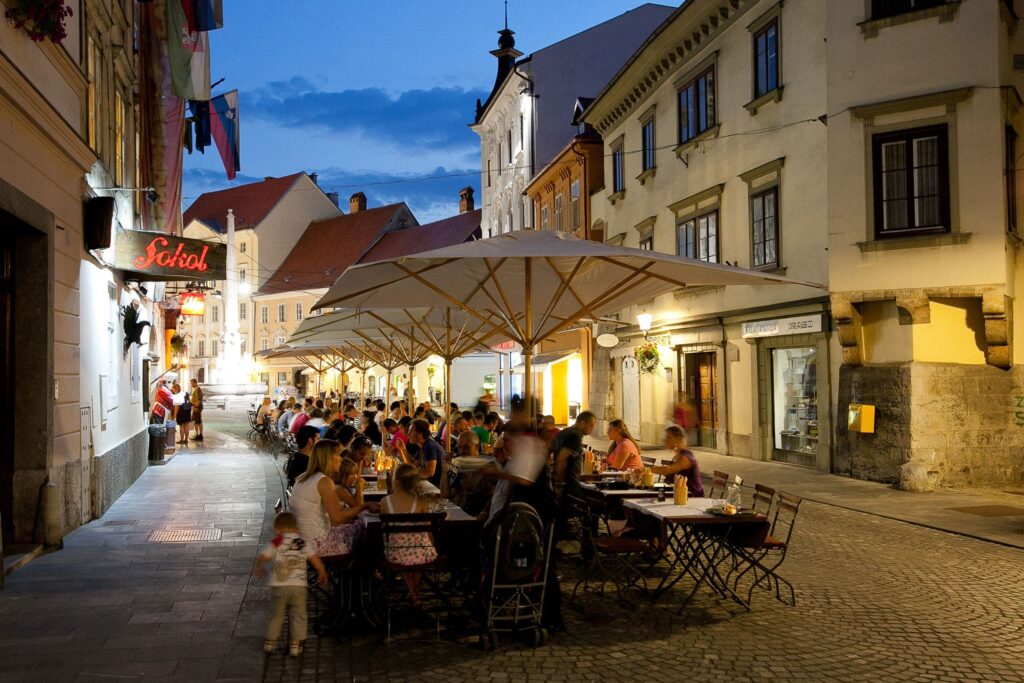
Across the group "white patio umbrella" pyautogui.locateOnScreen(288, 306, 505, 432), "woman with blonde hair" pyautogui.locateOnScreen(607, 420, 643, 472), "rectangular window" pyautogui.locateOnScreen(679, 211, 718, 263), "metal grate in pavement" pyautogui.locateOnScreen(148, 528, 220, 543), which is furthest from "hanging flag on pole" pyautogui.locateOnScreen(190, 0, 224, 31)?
"woman with blonde hair" pyautogui.locateOnScreen(607, 420, 643, 472)

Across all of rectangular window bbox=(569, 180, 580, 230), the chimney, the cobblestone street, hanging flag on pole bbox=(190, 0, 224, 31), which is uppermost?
the chimney

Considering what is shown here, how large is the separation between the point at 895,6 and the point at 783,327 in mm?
6262

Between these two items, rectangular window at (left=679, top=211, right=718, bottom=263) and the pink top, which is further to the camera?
rectangular window at (left=679, top=211, right=718, bottom=263)

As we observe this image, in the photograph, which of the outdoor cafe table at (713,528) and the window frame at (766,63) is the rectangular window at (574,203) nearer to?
the window frame at (766,63)

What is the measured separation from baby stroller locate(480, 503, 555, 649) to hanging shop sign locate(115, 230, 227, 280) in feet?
30.8

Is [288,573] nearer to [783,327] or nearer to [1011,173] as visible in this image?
[783,327]

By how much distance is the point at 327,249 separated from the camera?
239 feet

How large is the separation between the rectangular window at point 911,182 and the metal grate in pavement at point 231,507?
37.9 ft

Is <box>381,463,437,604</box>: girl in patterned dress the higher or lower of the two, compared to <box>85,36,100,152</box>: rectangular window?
lower

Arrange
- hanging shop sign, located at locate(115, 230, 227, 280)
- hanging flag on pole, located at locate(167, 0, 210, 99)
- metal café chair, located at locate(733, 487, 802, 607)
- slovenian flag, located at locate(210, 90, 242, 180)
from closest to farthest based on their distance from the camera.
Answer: metal café chair, located at locate(733, 487, 802, 607) < hanging shop sign, located at locate(115, 230, 227, 280) < hanging flag on pole, located at locate(167, 0, 210, 99) < slovenian flag, located at locate(210, 90, 242, 180)

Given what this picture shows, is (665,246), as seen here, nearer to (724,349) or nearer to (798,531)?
(724,349)

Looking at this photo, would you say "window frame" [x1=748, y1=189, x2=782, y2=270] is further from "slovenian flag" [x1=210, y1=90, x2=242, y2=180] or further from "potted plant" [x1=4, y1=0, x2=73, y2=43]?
"potted plant" [x1=4, y1=0, x2=73, y2=43]

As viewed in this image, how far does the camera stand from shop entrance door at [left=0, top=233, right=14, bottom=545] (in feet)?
33.2

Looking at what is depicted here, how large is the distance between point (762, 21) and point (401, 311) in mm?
9876
